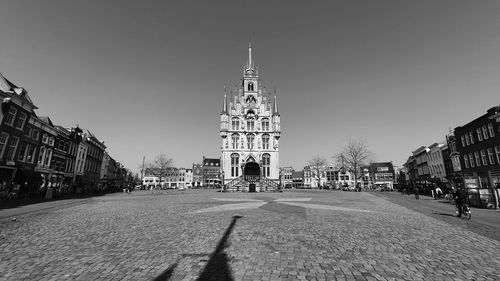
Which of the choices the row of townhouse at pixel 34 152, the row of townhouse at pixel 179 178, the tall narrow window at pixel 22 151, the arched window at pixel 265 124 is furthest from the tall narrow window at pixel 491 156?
the row of townhouse at pixel 179 178

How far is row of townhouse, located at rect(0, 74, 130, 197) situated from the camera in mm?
25281

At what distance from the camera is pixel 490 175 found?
28516mm

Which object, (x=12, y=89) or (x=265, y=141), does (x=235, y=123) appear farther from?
(x=12, y=89)

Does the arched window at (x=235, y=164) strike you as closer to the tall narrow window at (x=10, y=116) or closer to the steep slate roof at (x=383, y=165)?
the tall narrow window at (x=10, y=116)

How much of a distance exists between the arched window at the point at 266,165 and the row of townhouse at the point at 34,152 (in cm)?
3576

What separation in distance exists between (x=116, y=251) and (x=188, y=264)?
2553 mm

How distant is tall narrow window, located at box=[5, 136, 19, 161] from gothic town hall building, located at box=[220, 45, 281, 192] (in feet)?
107

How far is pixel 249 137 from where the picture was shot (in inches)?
2195

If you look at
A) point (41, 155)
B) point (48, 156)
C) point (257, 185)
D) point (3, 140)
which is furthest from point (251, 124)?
point (3, 140)

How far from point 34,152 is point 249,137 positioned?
38.1 metres

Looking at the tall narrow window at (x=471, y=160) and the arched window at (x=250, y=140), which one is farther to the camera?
the arched window at (x=250, y=140)

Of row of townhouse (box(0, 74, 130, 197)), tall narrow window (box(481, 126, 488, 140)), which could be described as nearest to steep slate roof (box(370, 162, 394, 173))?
tall narrow window (box(481, 126, 488, 140))

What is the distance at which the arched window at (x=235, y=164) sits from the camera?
53.4 meters

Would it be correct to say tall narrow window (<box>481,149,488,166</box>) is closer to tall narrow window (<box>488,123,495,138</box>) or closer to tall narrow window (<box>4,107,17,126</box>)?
tall narrow window (<box>488,123,495,138</box>)
